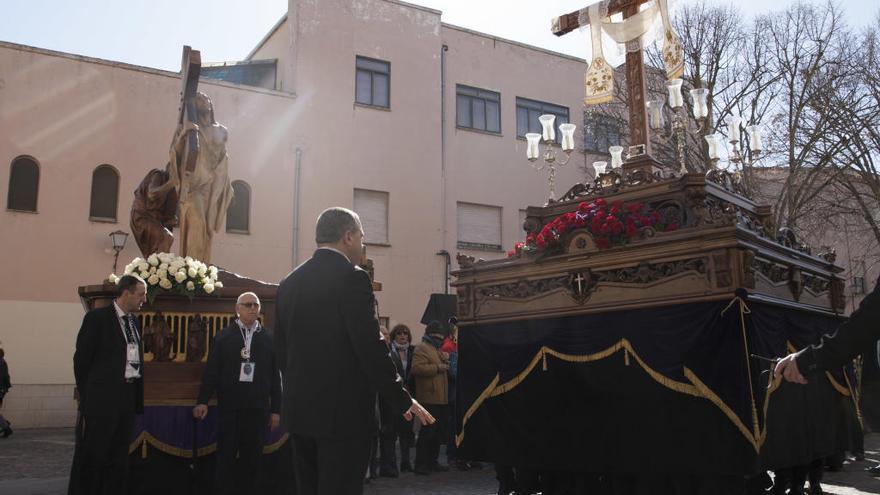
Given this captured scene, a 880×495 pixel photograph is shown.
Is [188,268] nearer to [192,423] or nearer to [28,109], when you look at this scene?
[192,423]

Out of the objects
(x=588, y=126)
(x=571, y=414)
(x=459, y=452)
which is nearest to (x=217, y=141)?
(x=459, y=452)

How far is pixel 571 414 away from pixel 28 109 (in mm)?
15507

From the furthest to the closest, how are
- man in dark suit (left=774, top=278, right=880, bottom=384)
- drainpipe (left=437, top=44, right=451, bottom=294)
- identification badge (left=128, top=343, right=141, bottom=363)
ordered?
drainpipe (left=437, top=44, right=451, bottom=294)
identification badge (left=128, top=343, right=141, bottom=363)
man in dark suit (left=774, top=278, right=880, bottom=384)

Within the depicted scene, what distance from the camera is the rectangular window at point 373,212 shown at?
20.0 m

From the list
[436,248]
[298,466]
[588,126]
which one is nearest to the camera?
[298,466]

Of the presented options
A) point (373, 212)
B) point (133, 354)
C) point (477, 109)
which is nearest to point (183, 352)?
point (133, 354)

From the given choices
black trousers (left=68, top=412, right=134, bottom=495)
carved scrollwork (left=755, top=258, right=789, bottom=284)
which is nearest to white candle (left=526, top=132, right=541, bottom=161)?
carved scrollwork (left=755, top=258, right=789, bottom=284)

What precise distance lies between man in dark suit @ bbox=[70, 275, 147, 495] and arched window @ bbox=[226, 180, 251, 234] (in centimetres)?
1254

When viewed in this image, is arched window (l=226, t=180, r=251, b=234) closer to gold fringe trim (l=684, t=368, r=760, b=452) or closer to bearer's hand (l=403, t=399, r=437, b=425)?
gold fringe trim (l=684, t=368, r=760, b=452)

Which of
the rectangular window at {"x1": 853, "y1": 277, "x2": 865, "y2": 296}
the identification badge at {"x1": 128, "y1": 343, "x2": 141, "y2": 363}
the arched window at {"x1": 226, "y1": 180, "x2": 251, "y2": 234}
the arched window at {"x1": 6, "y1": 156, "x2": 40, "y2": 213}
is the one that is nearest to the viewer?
the identification badge at {"x1": 128, "y1": 343, "x2": 141, "y2": 363}

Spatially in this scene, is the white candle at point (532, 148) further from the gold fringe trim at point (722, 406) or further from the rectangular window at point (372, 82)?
the rectangular window at point (372, 82)

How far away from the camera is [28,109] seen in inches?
664

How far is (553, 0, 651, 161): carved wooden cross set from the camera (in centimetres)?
781

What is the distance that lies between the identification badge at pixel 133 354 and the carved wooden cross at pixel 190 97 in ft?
7.97
